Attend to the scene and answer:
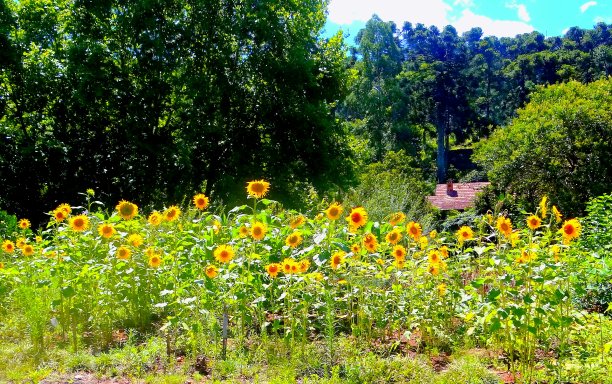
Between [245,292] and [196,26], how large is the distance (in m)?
10.0

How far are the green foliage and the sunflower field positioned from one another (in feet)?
34.5

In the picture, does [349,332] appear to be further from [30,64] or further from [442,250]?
[30,64]

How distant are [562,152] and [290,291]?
39.1 ft

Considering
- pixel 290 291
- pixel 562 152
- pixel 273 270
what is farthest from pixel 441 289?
pixel 562 152

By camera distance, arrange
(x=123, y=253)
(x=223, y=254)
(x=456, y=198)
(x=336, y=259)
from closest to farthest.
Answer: (x=223, y=254) → (x=336, y=259) → (x=123, y=253) → (x=456, y=198)

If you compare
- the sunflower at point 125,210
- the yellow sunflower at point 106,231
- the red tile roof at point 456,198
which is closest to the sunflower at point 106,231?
the yellow sunflower at point 106,231

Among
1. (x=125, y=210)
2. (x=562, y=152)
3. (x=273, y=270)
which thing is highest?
(x=562, y=152)

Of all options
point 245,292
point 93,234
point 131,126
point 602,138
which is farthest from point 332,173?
point 245,292

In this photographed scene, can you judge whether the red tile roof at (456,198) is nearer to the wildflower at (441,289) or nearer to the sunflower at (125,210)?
the wildflower at (441,289)

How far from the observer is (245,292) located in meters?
2.77

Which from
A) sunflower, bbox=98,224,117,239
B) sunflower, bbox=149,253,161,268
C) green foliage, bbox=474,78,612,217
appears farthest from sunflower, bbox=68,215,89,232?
green foliage, bbox=474,78,612,217

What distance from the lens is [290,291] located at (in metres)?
2.81

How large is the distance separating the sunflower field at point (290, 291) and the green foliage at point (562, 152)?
10516 mm

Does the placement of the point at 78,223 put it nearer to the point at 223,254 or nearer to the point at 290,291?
the point at 223,254
